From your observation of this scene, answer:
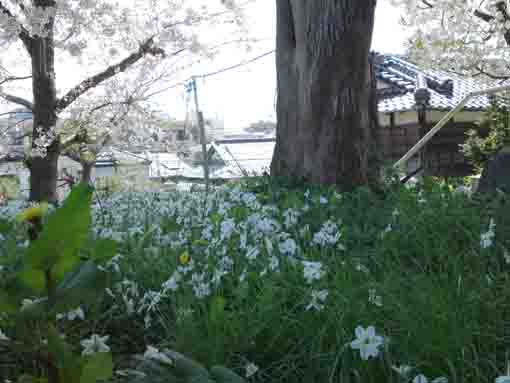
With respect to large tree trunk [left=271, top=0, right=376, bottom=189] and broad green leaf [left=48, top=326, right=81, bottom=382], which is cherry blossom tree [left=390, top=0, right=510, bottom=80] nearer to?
large tree trunk [left=271, top=0, right=376, bottom=189]

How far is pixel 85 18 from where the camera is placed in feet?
31.8

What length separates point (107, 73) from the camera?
10492mm

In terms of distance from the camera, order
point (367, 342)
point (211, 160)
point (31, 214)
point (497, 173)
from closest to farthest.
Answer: point (31, 214), point (367, 342), point (497, 173), point (211, 160)

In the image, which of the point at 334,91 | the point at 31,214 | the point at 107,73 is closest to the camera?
the point at 31,214

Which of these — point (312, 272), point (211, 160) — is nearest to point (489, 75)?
point (312, 272)

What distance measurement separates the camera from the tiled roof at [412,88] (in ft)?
60.7

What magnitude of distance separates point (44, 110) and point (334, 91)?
693 centimetres

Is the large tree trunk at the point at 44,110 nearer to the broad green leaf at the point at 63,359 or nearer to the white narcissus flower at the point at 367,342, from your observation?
the white narcissus flower at the point at 367,342

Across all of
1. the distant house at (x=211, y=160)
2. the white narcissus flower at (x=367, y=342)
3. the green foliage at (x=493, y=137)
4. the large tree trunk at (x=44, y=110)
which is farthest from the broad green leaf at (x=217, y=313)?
the distant house at (x=211, y=160)

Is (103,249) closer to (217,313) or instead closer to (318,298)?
(217,313)

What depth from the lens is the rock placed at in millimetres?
3988

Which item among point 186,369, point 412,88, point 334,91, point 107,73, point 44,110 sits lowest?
point 186,369

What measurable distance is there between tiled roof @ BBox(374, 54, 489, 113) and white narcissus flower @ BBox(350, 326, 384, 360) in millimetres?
17361

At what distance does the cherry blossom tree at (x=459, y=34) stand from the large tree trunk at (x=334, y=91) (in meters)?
9.79
